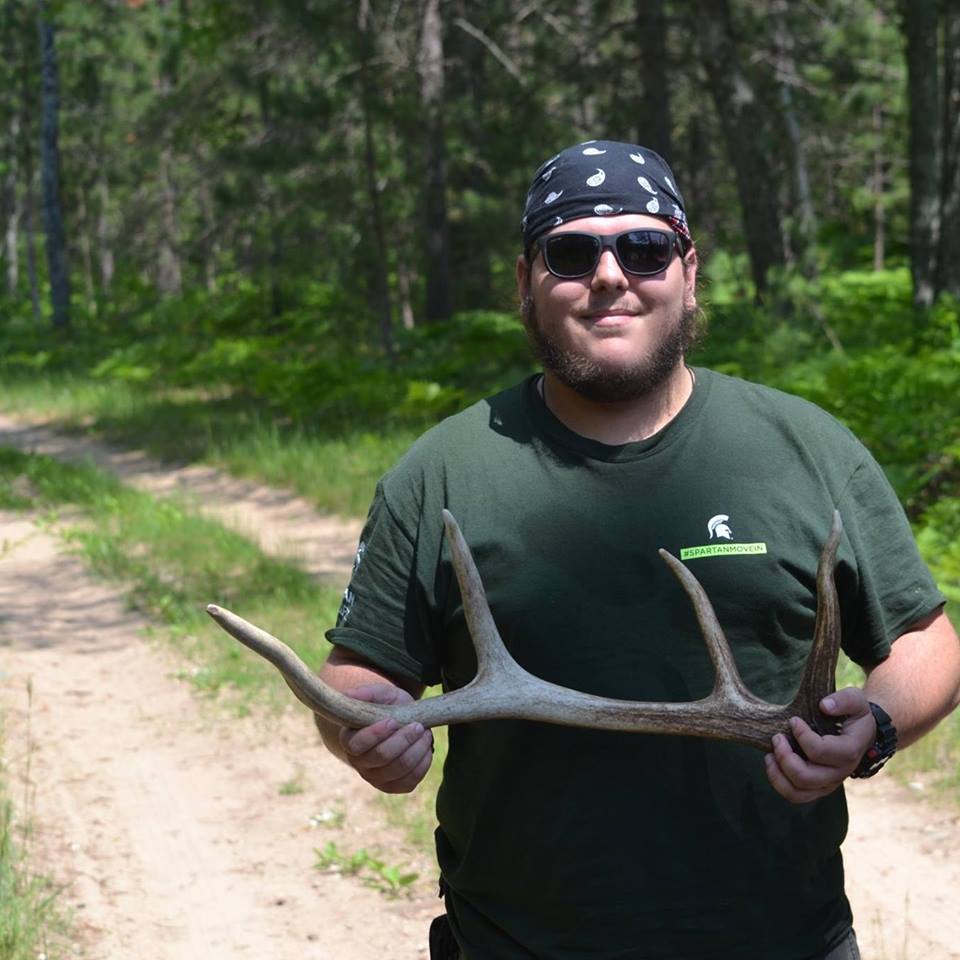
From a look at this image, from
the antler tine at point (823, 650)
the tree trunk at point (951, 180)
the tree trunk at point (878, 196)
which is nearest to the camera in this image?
the antler tine at point (823, 650)

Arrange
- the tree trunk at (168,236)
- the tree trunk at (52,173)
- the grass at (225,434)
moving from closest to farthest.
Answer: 1. the grass at (225,434)
2. the tree trunk at (52,173)
3. the tree trunk at (168,236)

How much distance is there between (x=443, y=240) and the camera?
18.5 m

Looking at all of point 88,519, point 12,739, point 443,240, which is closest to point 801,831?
point 12,739

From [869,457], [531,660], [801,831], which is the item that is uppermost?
[869,457]

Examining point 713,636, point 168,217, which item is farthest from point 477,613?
point 168,217

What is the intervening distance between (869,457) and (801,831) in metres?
0.65

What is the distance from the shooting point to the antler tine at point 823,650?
6.84 ft

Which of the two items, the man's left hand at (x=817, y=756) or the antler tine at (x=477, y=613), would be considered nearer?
the man's left hand at (x=817, y=756)

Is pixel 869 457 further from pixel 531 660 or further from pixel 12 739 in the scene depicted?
pixel 12 739

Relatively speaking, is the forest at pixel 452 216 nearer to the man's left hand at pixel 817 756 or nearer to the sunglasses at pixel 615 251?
the sunglasses at pixel 615 251

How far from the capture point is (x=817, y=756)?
2115 millimetres

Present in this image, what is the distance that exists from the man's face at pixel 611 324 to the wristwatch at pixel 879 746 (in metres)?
0.67

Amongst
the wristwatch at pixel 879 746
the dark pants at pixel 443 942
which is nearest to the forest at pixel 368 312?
the wristwatch at pixel 879 746

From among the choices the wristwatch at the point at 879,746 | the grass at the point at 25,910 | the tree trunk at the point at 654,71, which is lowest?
the grass at the point at 25,910
